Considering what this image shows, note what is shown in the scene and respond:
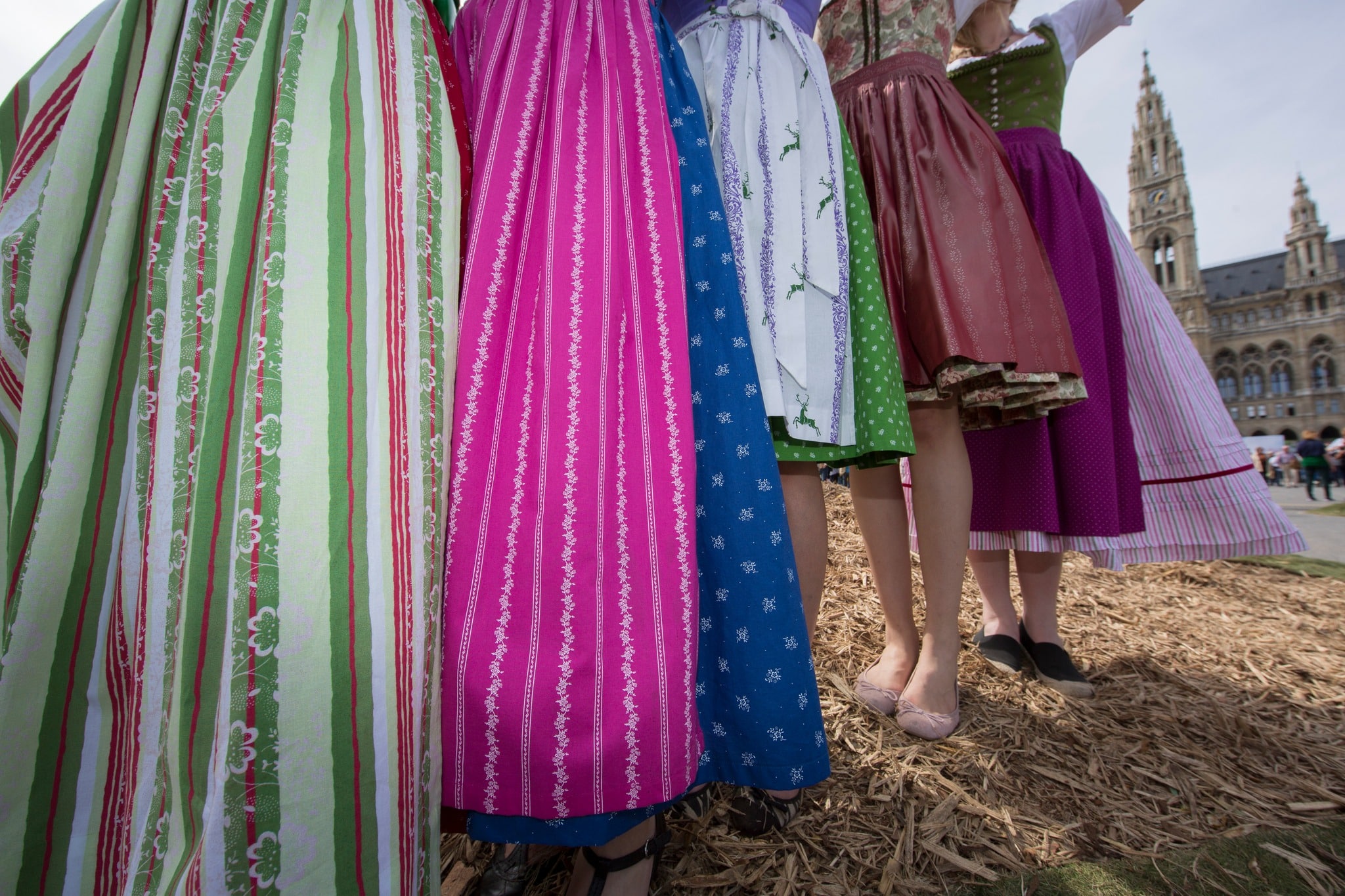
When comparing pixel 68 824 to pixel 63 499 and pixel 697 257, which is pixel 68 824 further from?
pixel 697 257

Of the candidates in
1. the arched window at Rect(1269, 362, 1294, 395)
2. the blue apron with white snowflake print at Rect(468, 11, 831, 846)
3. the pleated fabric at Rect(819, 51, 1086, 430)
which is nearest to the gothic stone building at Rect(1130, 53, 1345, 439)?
the arched window at Rect(1269, 362, 1294, 395)

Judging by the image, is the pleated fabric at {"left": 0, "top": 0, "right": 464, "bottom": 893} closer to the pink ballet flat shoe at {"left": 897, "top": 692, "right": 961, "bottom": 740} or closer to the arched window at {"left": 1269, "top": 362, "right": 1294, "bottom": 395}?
the pink ballet flat shoe at {"left": 897, "top": 692, "right": 961, "bottom": 740}

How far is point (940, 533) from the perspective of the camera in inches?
44.3

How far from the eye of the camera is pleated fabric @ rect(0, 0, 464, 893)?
0.47 meters

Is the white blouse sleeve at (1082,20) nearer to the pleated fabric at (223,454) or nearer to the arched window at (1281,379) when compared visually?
the pleated fabric at (223,454)

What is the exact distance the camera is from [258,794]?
0.45 m

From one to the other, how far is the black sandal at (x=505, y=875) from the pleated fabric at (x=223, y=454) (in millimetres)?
193

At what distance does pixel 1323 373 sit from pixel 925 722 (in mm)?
55507

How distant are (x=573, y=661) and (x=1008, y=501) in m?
1.29

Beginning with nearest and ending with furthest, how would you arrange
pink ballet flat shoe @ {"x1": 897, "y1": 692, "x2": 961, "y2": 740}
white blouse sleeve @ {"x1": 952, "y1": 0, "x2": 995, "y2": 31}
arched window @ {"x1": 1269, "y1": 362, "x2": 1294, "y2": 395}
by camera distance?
pink ballet flat shoe @ {"x1": 897, "y1": 692, "x2": 961, "y2": 740} → white blouse sleeve @ {"x1": 952, "y1": 0, "x2": 995, "y2": 31} → arched window @ {"x1": 1269, "y1": 362, "x2": 1294, "y2": 395}

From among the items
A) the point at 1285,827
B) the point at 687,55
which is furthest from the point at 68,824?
the point at 1285,827

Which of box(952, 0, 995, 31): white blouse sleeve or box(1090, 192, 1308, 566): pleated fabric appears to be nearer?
box(952, 0, 995, 31): white blouse sleeve

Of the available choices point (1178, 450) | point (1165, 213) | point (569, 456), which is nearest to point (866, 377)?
point (569, 456)

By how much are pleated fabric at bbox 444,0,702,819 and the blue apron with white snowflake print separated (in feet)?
0.26
